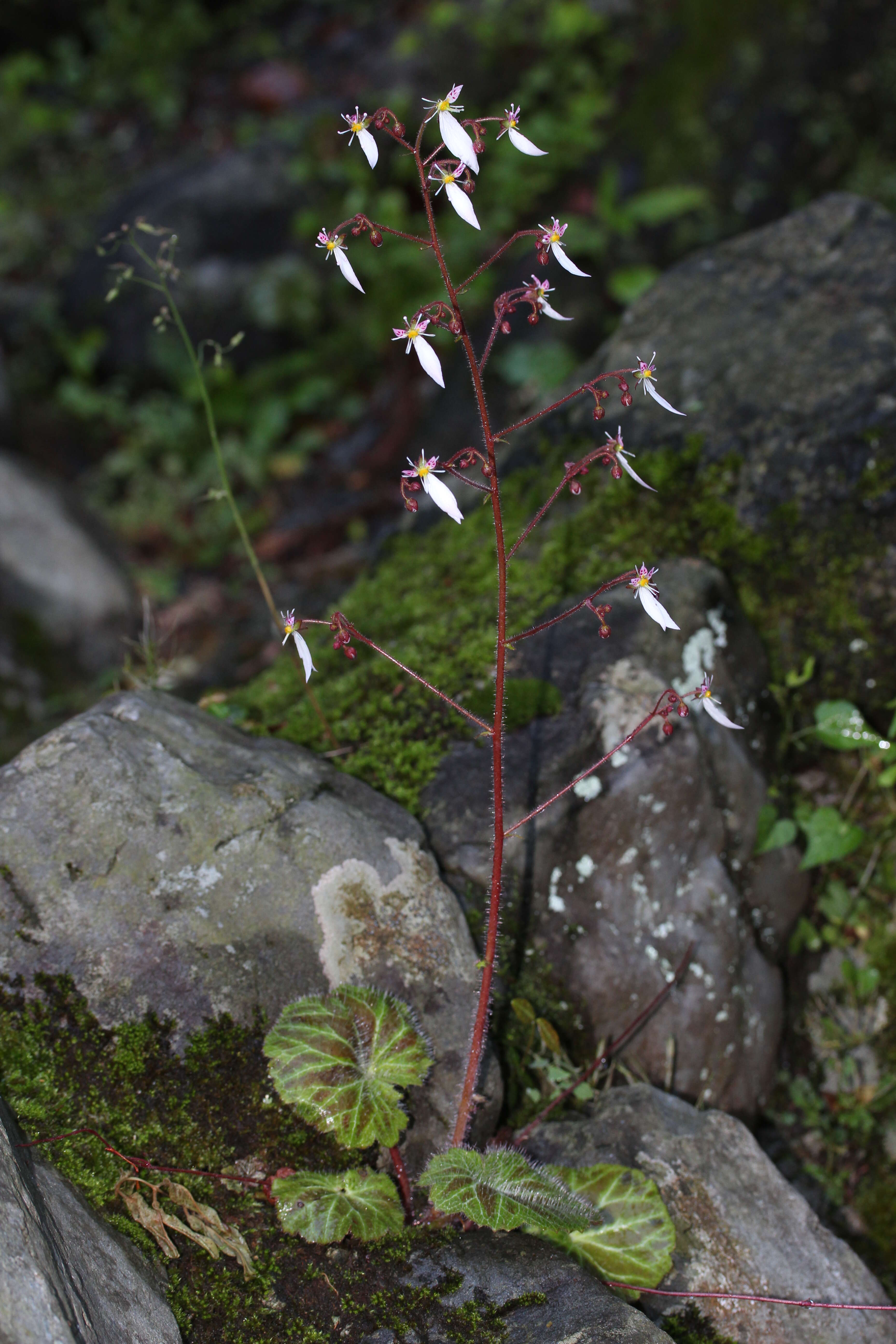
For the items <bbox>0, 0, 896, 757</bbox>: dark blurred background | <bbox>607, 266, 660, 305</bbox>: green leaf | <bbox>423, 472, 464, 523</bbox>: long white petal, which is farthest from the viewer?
<bbox>0, 0, 896, 757</bbox>: dark blurred background

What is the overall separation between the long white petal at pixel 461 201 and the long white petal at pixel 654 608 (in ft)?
2.77

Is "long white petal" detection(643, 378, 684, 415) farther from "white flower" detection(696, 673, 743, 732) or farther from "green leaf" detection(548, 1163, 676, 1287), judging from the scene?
"green leaf" detection(548, 1163, 676, 1287)

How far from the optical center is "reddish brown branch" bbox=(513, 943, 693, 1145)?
3115 millimetres

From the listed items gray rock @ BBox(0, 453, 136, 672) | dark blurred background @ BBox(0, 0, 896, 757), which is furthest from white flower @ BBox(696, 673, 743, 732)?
gray rock @ BBox(0, 453, 136, 672)

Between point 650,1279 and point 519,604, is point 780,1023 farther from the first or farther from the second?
point 519,604

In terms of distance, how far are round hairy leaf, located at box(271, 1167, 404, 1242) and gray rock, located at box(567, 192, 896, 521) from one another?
309cm

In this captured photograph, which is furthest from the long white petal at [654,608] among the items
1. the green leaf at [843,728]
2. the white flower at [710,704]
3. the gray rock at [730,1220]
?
the green leaf at [843,728]

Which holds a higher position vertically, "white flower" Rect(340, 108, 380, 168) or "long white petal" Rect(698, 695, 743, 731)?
"white flower" Rect(340, 108, 380, 168)

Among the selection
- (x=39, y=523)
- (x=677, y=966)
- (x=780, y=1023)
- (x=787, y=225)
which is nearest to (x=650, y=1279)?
(x=677, y=966)

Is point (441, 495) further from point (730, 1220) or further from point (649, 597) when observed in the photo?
point (730, 1220)

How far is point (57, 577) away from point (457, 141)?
252 inches

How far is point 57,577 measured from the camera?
7.27m

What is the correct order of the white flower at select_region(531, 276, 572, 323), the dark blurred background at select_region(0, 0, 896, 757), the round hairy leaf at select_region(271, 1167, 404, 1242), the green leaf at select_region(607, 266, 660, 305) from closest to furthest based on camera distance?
the white flower at select_region(531, 276, 572, 323), the round hairy leaf at select_region(271, 1167, 404, 1242), the green leaf at select_region(607, 266, 660, 305), the dark blurred background at select_region(0, 0, 896, 757)

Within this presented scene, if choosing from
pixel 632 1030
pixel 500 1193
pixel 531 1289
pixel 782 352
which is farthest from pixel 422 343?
pixel 782 352
